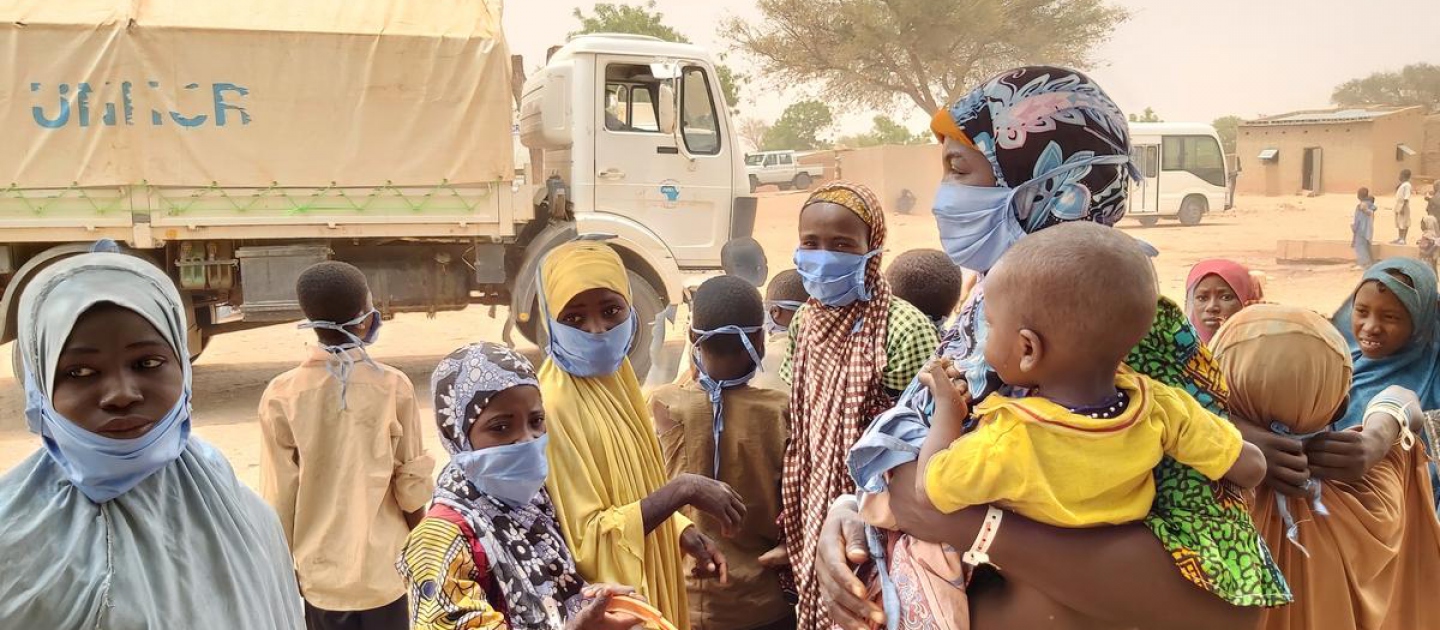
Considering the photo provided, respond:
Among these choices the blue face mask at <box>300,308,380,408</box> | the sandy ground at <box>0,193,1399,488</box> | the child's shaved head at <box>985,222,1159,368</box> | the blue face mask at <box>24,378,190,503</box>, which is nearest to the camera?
the child's shaved head at <box>985,222,1159,368</box>

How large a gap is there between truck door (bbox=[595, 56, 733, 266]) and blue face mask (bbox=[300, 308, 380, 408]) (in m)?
5.37

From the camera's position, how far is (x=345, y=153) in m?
8.27

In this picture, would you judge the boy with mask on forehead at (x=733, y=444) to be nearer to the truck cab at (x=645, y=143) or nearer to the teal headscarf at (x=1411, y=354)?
the teal headscarf at (x=1411, y=354)

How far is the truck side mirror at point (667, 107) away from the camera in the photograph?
28.9ft

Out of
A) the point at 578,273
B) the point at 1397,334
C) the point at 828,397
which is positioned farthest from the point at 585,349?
the point at 1397,334

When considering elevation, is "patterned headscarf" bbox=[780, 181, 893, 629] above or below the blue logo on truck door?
below

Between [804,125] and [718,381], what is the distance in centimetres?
4637

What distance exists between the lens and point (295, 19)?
318 inches

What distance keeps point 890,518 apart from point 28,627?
1316 mm

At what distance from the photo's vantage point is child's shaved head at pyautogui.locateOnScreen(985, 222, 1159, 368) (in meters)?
1.35

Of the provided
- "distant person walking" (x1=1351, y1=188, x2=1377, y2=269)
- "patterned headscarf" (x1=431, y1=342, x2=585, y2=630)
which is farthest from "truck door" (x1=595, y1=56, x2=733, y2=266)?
"distant person walking" (x1=1351, y1=188, x2=1377, y2=269)

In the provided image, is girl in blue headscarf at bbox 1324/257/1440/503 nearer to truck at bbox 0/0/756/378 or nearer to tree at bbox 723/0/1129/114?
truck at bbox 0/0/756/378

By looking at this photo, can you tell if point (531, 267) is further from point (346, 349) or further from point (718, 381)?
point (718, 381)

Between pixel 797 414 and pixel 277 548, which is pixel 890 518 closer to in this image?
pixel 797 414
